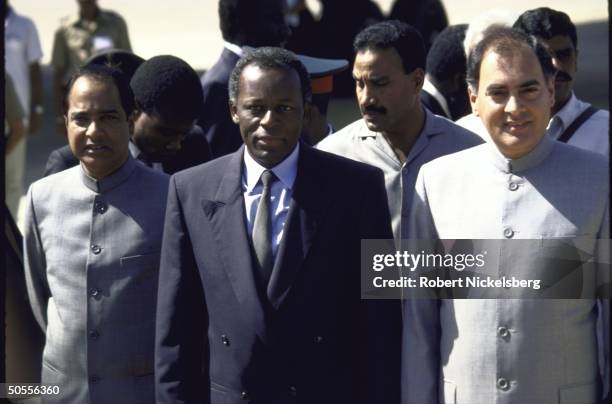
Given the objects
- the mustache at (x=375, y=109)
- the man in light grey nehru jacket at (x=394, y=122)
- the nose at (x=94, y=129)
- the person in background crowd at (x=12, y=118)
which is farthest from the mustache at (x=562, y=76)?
the person in background crowd at (x=12, y=118)

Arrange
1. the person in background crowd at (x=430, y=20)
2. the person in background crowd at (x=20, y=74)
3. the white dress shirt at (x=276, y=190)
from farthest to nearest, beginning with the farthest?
the person in background crowd at (x=430, y=20), the person in background crowd at (x=20, y=74), the white dress shirt at (x=276, y=190)

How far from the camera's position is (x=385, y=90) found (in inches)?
214

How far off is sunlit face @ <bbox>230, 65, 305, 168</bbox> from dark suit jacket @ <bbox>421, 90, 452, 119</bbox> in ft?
7.94

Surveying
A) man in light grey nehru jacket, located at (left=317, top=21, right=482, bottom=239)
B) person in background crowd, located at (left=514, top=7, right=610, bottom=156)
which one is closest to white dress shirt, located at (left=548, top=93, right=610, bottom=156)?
person in background crowd, located at (left=514, top=7, right=610, bottom=156)

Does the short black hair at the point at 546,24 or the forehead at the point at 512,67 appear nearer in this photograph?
the forehead at the point at 512,67

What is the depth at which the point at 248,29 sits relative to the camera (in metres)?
6.82

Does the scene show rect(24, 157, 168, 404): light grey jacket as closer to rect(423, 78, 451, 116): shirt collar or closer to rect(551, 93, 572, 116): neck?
rect(551, 93, 572, 116): neck

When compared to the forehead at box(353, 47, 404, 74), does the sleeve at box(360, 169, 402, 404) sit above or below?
below

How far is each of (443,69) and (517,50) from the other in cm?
262

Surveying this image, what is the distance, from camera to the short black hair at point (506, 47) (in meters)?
4.32

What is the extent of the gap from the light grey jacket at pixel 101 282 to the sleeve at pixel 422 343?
36.3 inches

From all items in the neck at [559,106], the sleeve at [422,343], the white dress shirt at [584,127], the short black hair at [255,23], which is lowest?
the sleeve at [422,343]

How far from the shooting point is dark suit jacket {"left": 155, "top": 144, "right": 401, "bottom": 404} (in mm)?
4289

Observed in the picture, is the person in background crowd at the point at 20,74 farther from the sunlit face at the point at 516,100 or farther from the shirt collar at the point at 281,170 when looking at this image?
the sunlit face at the point at 516,100
